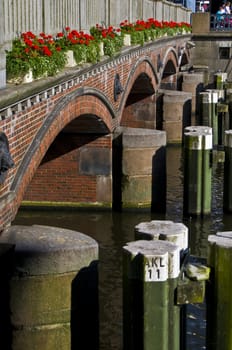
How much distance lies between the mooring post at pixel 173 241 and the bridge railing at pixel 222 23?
108 ft

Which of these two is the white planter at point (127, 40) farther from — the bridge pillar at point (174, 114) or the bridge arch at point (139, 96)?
the bridge pillar at point (174, 114)

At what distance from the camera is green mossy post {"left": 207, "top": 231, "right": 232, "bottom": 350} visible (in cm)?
911

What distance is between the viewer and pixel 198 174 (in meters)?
17.3

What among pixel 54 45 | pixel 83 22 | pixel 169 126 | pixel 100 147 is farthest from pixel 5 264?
pixel 169 126

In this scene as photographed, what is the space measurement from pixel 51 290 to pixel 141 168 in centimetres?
875

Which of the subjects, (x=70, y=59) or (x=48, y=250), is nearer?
(x=48, y=250)

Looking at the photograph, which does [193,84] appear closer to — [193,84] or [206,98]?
[193,84]

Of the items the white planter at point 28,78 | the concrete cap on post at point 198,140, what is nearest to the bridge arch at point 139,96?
the concrete cap on post at point 198,140

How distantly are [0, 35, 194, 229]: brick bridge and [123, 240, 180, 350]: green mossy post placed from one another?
A: 186 cm

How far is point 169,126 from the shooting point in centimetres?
2655

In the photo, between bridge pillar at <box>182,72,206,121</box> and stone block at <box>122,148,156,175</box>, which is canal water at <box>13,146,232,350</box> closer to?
stone block at <box>122,148,156,175</box>

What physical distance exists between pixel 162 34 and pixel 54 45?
15.1m

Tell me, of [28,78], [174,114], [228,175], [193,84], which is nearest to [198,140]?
[228,175]

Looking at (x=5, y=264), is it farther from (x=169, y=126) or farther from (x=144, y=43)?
(x=169, y=126)
